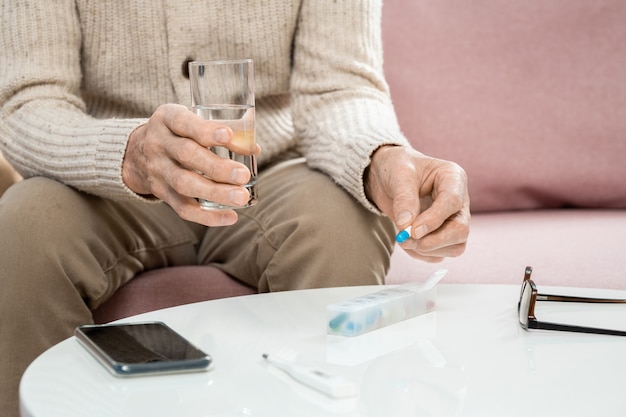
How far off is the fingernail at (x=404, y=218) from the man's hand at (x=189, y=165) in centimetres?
17

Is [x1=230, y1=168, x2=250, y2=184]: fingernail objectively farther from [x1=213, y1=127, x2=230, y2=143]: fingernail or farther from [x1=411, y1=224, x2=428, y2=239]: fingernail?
[x1=411, y1=224, x2=428, y2=239]: fingernail

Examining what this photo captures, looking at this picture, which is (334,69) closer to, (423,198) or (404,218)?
(423,198)

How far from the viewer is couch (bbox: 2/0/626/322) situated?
68.1 inches

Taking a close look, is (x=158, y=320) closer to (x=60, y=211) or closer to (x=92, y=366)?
(x=92, y=366)

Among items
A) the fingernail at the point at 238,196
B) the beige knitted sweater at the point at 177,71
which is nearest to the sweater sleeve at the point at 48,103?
the beige knitted sweater at the point at 177,71

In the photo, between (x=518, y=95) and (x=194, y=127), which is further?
(x=518, y=95)

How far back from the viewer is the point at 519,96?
68.6 inches

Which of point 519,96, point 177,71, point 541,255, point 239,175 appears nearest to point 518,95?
point 519,96

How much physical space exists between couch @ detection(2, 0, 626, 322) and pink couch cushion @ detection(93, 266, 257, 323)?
640 millimetres

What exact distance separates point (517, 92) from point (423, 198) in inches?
30.6

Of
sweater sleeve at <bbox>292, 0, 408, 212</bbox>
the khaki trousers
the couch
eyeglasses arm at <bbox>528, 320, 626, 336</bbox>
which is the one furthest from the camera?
the couch

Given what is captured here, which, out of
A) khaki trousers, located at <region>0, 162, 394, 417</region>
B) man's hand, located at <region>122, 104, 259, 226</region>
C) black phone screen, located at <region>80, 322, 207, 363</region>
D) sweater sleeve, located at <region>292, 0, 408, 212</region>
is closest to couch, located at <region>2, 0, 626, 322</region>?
sweater sleeve, located at <region>292, 0, 408, 212</region>

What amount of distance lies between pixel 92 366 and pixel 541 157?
1.24m

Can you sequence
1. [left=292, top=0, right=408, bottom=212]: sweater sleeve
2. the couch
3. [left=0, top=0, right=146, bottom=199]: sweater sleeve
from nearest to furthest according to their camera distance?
[left=0, top=0, right=146, bottom=199]: sweater sleeve < [left=292, top=0, right=408, bottom=212]: sweater sleeve < the couch
